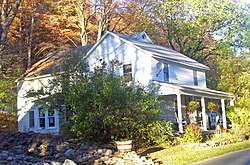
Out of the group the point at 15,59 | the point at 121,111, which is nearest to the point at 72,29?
the point at 15,59

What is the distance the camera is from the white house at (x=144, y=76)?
22.6 meters

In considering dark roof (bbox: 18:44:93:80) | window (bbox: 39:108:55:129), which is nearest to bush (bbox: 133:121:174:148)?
window (bbox: 39:108:55:129)

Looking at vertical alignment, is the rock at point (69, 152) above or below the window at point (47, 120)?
below

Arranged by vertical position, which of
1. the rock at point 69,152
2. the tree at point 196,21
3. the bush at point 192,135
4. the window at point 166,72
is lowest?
the rock at point 69,152

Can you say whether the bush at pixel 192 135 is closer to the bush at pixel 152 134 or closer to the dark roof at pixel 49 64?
the bush at pixel 152 134

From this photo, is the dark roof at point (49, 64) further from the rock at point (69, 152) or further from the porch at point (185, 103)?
the rock at point (69, 152)

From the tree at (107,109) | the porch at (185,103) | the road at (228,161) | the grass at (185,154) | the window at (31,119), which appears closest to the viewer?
the road at (228,161)

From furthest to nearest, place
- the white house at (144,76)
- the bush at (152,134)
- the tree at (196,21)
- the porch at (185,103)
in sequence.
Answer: the tree at (196,21), the white house at (144,76), the porch at (185,103), the bush at (152,134)

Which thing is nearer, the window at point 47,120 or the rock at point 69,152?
the rock at point 69,152

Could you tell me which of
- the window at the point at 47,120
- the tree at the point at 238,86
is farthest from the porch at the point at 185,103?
the window at the point at 47,120

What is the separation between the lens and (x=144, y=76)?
22.9 m

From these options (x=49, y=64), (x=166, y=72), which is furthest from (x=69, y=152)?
(x=49, y=64)

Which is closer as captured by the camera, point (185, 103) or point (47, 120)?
point (185, 103)

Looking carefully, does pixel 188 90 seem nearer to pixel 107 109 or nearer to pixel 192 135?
pixel 192 135
